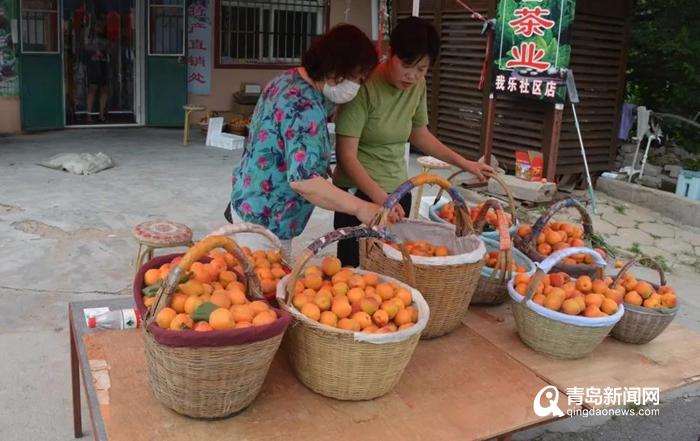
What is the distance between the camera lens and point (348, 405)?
1815 millimetres

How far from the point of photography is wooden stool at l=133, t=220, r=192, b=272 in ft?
11.1

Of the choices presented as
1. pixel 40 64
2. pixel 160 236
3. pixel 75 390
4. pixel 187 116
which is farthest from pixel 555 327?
pixel 40 64

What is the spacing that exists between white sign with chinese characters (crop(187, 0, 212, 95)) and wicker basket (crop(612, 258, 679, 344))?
8605mm

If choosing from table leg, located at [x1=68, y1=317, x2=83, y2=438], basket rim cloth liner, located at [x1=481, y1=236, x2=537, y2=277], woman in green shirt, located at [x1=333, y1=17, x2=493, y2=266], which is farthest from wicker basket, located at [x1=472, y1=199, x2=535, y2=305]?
table leg, located at [x1=68, y1=317, x2=83, y2=438]

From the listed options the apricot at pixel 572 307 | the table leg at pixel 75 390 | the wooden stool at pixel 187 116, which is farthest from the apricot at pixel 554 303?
the wooden stool at pixel 187 116

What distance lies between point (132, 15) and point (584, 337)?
9278mm

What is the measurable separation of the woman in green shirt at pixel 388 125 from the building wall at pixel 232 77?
24.7 ft

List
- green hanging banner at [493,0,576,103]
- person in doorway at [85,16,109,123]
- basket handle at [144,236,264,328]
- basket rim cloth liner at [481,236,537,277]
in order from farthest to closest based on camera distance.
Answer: person in doorway at [85,16,109,123] → green hanging banner at [493,0,576,103] → basket rim cloth liner at [481,236,537,277] → basket handle at [144,236,264,328]

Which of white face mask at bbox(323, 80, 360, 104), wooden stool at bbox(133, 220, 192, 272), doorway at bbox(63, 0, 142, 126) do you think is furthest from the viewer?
doorway at bbox(63, 0, 142, 126)

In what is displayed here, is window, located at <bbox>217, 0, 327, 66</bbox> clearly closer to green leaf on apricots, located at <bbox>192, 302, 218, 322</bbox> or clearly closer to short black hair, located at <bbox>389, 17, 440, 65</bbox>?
short black hair, located at <bbox>389, 17, 440, 65</bbox>

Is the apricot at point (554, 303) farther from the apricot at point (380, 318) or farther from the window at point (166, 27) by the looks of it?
the window at point (166, 27)

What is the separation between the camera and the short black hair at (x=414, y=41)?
8.20 ft

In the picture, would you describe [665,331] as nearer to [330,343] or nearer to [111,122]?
[330,343]

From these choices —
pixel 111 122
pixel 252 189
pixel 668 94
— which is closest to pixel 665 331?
pixel 252 189
